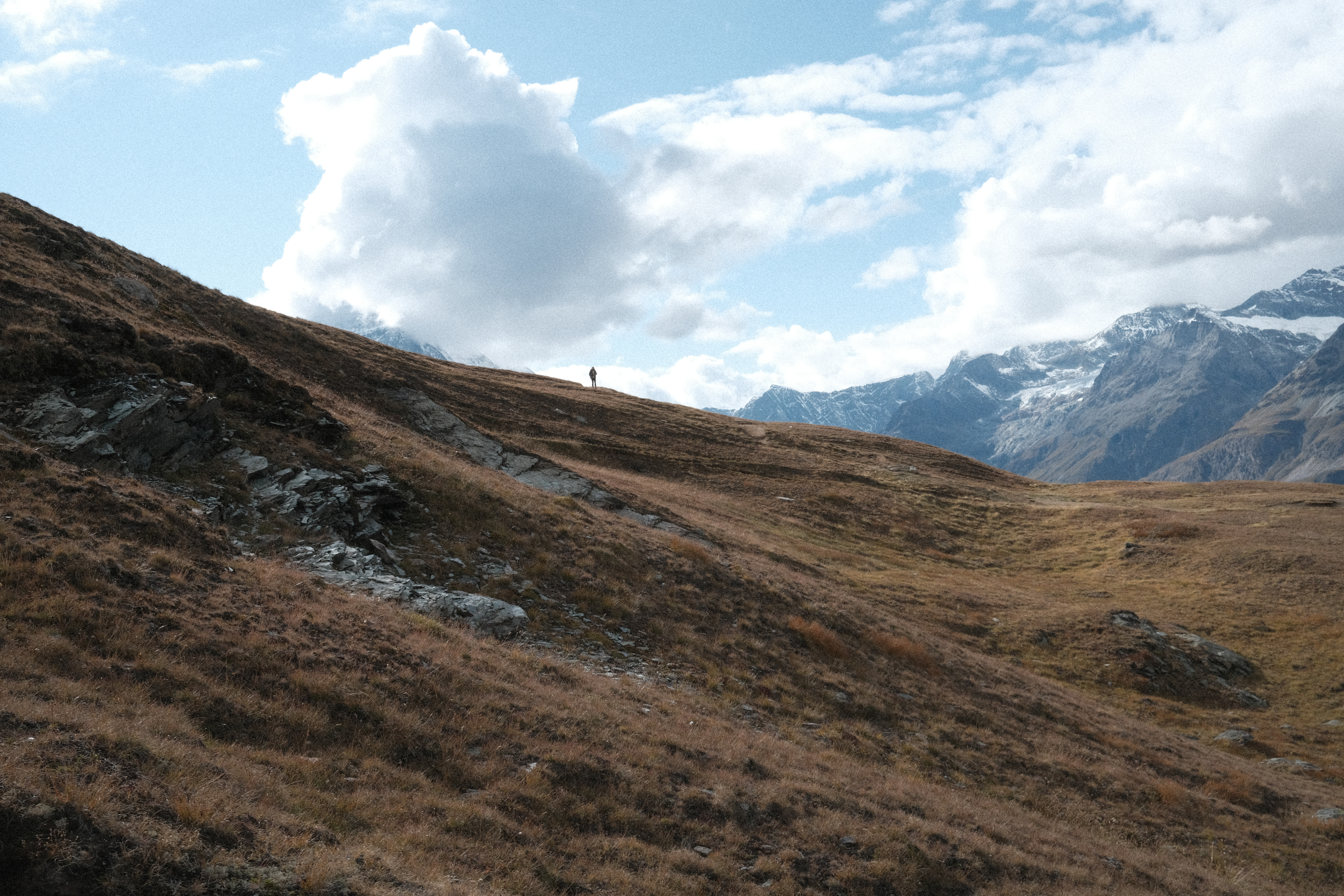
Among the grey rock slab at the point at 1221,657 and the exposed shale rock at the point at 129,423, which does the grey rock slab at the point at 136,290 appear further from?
the grey rock slab at the point at 1221,657

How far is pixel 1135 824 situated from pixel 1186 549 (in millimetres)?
42327

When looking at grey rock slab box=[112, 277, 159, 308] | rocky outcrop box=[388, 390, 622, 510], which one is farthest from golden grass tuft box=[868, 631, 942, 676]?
grey rock slab box=[112, 277, 159, 308]

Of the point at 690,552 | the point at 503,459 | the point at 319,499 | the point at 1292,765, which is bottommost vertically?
the point at 1292,765

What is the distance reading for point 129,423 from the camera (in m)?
18.3

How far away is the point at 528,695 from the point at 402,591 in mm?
5430

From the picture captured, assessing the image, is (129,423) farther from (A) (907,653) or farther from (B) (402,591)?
(A) (907,653)

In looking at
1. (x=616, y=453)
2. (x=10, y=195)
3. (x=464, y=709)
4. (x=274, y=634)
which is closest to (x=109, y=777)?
(x=274, y=634)

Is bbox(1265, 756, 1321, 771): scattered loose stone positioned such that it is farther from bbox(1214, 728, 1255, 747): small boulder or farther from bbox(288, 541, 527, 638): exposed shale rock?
bbox(288, 541, 527, 638): exposed shale rock

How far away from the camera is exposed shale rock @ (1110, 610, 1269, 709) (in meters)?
35.5

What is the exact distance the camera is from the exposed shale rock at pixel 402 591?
17719 millimetres

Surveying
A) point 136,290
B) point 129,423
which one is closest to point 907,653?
point 129,423

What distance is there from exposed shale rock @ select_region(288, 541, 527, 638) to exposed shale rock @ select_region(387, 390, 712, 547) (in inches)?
472

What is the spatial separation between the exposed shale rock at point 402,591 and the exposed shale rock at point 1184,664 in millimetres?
33647

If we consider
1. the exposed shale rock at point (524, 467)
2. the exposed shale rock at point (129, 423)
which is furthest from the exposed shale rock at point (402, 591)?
the exposed shale rock at point (524, 467)
